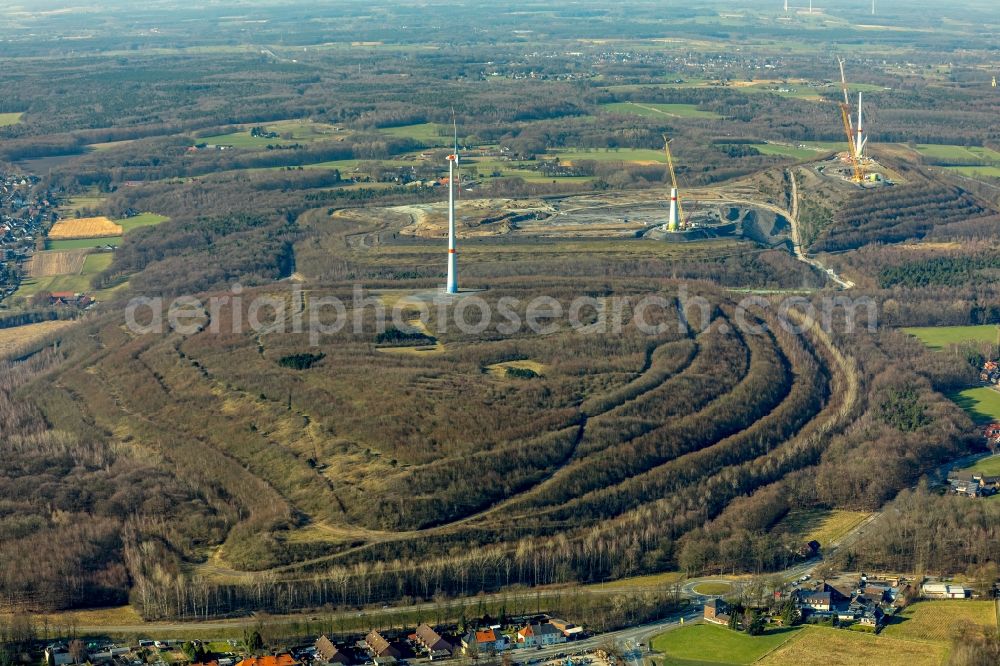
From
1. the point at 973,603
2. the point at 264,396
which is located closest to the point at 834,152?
the point at 264,396

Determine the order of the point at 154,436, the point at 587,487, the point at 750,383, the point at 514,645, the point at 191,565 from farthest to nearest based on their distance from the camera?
the point at 750,383 → the point at 154,436 → the point at 587,487 → the point at 191,565 → the point at 514,645

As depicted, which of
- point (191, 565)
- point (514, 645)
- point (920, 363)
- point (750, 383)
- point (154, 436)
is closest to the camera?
point (514, 645)

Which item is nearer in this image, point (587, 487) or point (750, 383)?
point (587, 487)

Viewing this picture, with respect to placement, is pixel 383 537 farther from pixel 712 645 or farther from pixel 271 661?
pixel 712 645

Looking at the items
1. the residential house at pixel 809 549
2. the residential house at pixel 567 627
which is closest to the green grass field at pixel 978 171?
the residential house at pixel 809 549

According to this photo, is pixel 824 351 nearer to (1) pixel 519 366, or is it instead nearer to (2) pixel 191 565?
(1) pixel 519 366

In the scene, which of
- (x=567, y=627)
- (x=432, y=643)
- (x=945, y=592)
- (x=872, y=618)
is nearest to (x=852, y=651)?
(x=872, y=618)

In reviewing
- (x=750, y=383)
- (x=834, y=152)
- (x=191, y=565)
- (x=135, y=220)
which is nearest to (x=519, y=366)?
(x=750, y=383)
